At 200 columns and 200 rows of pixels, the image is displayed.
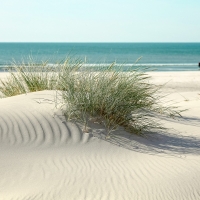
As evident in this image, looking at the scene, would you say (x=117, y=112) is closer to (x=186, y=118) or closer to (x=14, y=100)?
(x=14, y=100)

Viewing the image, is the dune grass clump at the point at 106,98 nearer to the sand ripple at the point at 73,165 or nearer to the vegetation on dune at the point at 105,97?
the vegetation on dune at the point at 105,97

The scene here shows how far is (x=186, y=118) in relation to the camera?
8.60m

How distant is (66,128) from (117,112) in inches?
31.7

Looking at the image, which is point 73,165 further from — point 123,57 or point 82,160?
point 123,57

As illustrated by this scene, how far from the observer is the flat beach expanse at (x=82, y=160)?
4.54 m

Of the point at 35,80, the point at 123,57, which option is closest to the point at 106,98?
the point at 35,80

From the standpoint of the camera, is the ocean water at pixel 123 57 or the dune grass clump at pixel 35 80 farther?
the ocean water at pixel 123 57

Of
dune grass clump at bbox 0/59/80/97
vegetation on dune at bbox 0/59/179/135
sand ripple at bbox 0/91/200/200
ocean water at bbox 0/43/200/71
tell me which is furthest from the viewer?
ocean water at bbox 0/43/200/71

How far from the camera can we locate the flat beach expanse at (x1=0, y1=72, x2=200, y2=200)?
4.54 meters

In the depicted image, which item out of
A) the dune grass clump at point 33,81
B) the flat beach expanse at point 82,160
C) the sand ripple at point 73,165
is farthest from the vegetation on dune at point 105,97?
the dune grass clump at point 33,81

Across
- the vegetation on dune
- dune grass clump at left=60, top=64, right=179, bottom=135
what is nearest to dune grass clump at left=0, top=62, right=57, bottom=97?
the vegetation on dune

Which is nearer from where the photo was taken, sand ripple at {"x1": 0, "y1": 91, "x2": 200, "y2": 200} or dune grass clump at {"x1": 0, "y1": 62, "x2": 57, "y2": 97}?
sand ripple at {"x1": 0, "y1": 91, "x2": 200, "y2": 200}

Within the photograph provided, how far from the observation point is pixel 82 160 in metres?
5.39

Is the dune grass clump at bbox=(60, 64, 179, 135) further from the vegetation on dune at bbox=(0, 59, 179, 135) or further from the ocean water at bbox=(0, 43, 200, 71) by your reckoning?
the ocean water at bbox=(0, 43, 200, 71)
